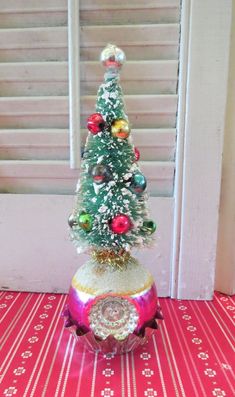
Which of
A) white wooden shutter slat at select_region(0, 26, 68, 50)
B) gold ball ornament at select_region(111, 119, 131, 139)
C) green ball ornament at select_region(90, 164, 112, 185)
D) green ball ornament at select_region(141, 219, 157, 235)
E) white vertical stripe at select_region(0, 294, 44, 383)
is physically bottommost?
white vertical stripe at select_region(0, 294, 44, 383)

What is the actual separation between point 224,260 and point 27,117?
0.67 metres

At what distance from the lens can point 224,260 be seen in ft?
3.05

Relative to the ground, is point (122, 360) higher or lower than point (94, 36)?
lower

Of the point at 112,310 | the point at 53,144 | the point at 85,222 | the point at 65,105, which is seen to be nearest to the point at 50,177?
the point at 53,144

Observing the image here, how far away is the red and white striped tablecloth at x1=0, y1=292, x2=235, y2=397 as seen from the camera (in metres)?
0.59

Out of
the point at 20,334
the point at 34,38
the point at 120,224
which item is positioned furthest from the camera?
the point at 34,38

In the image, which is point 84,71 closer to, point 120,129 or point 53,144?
point 53,144

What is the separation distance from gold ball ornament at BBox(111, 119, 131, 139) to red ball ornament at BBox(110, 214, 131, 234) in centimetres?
15

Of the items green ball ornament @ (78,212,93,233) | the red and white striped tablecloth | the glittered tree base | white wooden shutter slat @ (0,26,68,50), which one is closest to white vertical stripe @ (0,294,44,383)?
the red and white striped tablecloth

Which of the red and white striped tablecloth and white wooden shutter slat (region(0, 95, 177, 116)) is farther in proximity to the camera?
white wooden shutter slat (region(0, 95, 177, 116))

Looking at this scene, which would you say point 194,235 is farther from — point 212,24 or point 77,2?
point 77,2

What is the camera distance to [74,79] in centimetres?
83

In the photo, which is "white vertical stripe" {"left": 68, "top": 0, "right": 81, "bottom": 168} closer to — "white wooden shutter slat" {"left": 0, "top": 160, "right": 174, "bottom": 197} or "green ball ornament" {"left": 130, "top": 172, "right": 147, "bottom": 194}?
"white wooden shutter slat" {"left": 0, "top": 160, "right": 174, "bottom": 197}

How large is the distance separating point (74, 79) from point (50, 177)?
264mm
